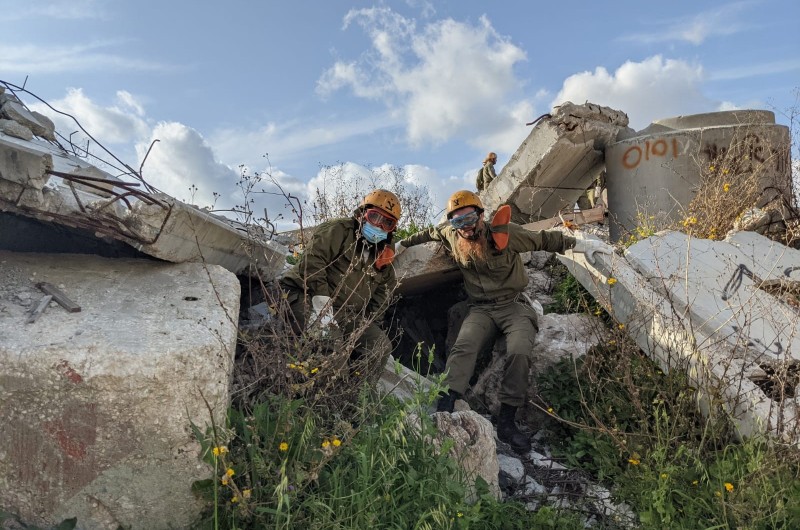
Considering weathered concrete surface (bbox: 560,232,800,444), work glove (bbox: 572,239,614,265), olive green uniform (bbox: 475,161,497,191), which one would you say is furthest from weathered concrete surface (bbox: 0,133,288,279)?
olive green uniform (bbox: 475,161,497,191)

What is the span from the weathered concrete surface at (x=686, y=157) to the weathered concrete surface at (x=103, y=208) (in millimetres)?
4839

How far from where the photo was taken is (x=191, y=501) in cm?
242

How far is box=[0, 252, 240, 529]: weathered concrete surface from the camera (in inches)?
91.8

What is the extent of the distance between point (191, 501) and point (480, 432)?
1520 millimetres

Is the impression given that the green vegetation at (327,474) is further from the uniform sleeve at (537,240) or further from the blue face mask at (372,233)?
the uniform sleeve at (537,240)

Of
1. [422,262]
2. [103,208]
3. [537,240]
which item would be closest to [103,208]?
[103,208]

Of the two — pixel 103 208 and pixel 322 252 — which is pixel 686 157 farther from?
pixel 103 208

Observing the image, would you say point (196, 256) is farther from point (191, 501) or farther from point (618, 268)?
point (618, 268)

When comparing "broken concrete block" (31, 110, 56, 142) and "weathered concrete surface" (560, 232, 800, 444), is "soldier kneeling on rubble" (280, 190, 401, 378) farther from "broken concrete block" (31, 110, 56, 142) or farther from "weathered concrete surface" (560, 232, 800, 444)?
"broken concrete block" (31, 110, 56, 142)

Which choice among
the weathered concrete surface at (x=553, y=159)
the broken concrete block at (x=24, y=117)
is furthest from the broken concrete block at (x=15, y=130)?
the weathered concrete surface at (x=553, y=159)

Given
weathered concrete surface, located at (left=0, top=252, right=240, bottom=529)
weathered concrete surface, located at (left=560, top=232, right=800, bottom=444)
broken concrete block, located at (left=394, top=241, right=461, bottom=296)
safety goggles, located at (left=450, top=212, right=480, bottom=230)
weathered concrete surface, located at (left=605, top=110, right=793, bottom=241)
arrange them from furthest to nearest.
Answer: weathered concrete surface, located at (left=605, top=110, right=793, bottom=241) < broken concrete block, located at (left=394, top=241, right=461, bottom=296) < safety goggles, located at (left=450, top=212, right=480, bottom=230) < weathered concrete surface, located at (left=560, top=232, right=800, bottom=444) < weathered concrete surface, located at (left=0, top=252, right=240, bottom=529)

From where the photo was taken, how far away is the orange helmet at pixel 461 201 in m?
4.48

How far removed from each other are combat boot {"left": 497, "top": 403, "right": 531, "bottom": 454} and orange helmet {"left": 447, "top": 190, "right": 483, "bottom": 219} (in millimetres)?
1470

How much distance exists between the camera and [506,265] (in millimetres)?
4586
